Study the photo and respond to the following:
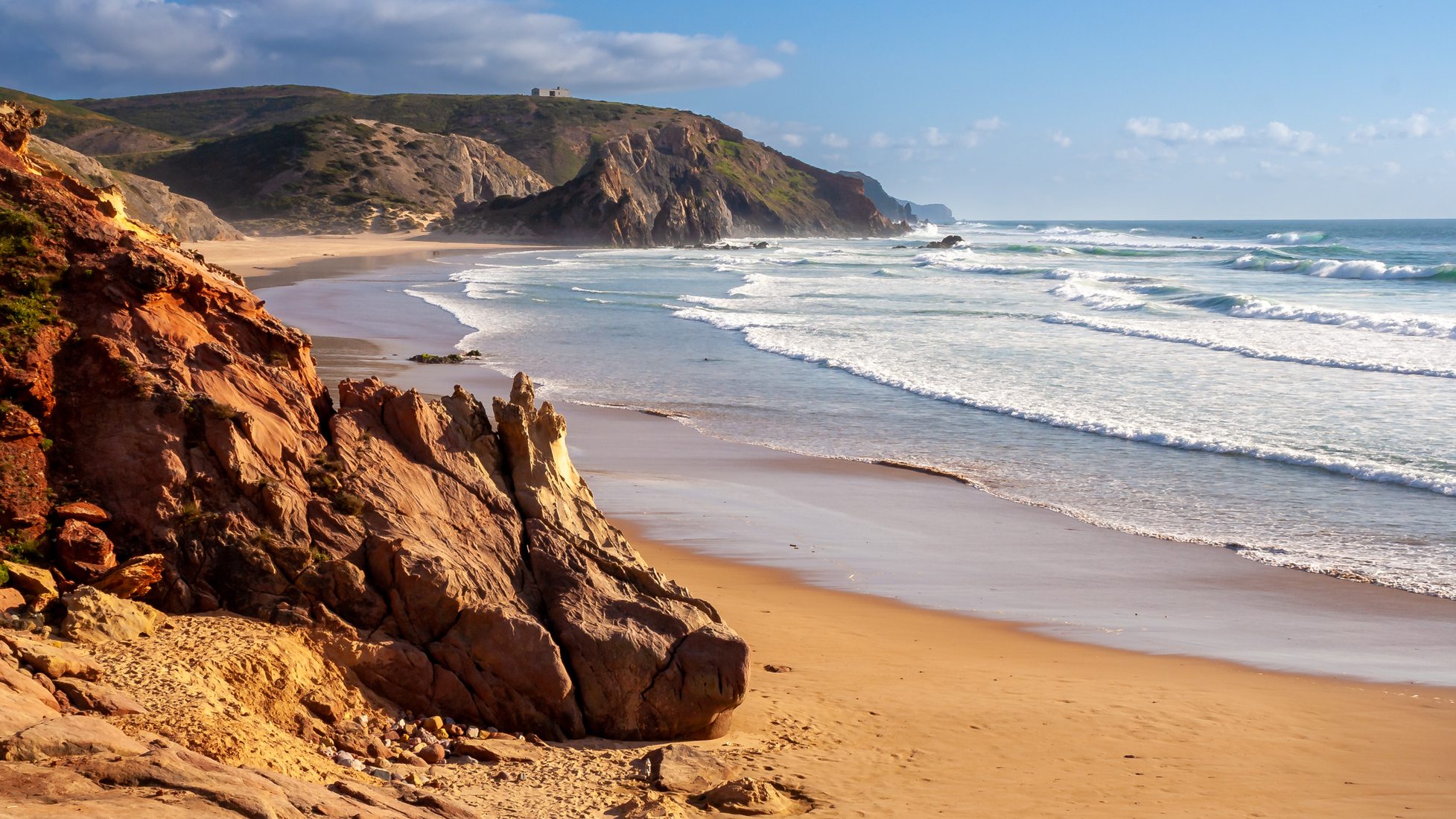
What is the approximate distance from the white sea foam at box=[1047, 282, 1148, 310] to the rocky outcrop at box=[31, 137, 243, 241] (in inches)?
1584

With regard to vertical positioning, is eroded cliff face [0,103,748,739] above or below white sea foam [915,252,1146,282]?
below

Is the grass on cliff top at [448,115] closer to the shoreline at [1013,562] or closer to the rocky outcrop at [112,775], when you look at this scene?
the shoreline at [1013,562]

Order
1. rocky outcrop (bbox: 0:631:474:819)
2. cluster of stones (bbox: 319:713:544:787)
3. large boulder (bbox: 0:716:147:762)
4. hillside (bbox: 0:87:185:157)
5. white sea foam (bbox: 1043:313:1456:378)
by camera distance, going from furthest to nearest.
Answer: hillside (bbox: 0:87:185:157), white sea foam (bbox: 1043:313:1456:378), cluster of stones (bbox: 319:713:544:787), large boulder (bbox: 0:716:147:762), rocky outcrop (bbox: 0:631:474:819)

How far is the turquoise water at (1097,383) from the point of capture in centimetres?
1255

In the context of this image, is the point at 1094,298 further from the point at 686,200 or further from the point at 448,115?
the point at 448,115

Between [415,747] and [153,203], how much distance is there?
6511 centimetres

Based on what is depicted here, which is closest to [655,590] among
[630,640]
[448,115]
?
[630,640]

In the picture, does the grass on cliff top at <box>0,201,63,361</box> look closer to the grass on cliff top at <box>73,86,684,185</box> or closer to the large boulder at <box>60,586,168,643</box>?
the large boulder at <box>60,586,168,643</box>

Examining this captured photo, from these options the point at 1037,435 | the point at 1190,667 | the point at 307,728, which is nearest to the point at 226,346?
the point at 307,728

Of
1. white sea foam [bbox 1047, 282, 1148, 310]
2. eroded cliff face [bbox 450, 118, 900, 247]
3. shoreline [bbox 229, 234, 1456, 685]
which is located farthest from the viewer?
eroded cliff face [bbox 450, 118, 900, 247]

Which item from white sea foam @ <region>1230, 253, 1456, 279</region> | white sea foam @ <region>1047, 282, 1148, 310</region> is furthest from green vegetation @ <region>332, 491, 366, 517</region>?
white sea foam @ <region>1230, 253, 1456, 279</region>

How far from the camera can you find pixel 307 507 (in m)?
6.49

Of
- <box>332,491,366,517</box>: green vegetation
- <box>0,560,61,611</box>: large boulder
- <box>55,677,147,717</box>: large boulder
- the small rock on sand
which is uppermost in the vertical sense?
<box>332,491,366,517</box>: green vegetation

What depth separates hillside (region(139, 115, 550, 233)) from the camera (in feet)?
317
